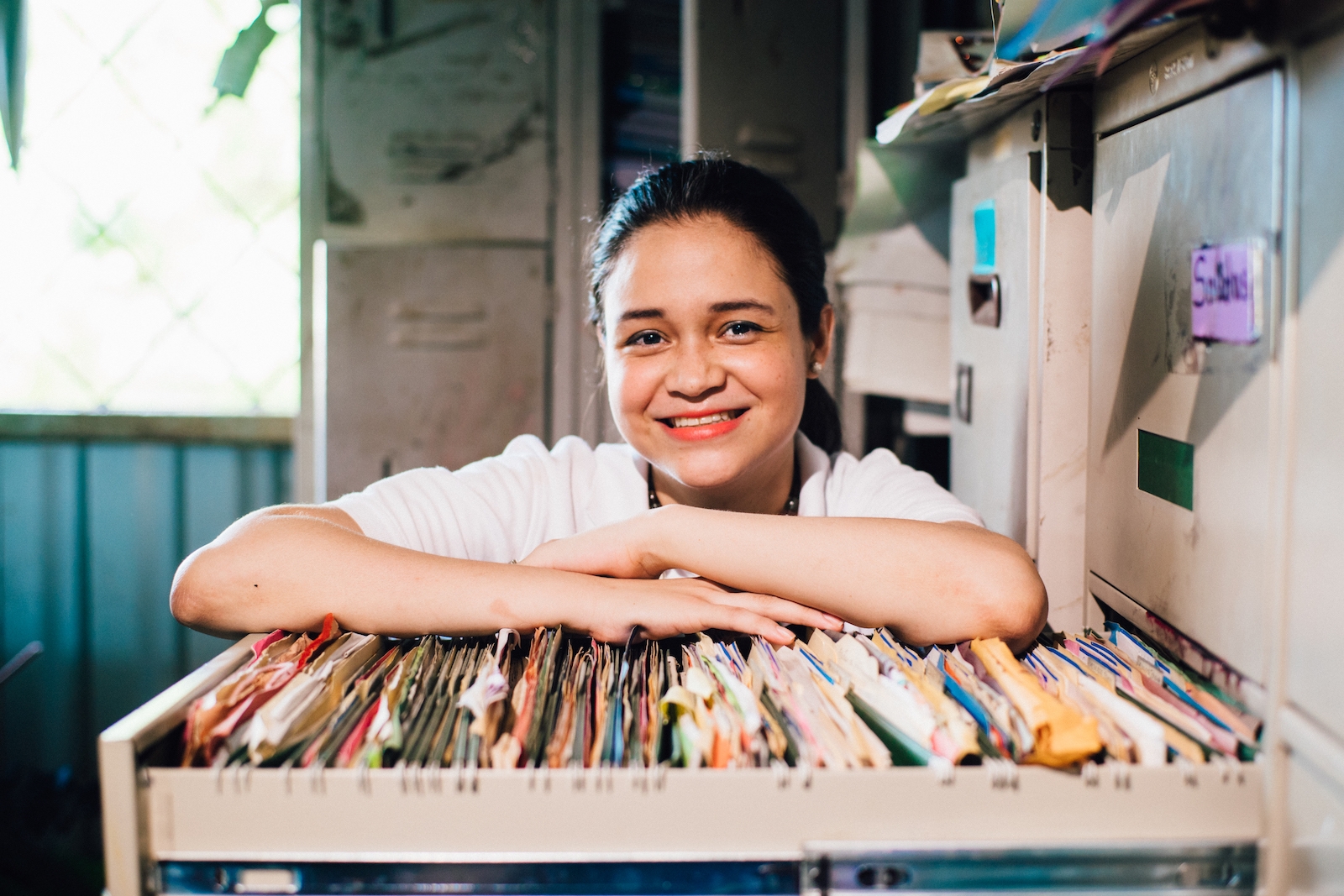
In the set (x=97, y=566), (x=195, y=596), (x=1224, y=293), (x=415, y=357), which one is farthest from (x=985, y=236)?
(x=97, y=566)

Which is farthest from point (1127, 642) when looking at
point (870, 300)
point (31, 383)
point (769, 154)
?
point (31, 383)

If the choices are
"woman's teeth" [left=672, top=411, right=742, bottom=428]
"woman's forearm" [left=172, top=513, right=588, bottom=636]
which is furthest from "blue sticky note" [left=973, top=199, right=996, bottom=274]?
"woman's forearm" [left=172, top=513, right=588, bottom=636]

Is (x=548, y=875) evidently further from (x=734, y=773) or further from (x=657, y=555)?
(x=657, y=555)

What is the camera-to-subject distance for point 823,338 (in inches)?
55.3

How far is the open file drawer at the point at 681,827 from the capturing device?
A: 24.2 inches

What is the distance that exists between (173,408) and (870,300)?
1.89 meters

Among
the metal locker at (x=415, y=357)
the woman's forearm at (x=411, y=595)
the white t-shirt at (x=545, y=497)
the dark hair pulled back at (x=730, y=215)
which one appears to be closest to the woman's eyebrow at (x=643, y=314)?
the dark hair pulled back at (x=730, y=215)

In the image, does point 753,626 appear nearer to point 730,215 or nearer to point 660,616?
point 660,616

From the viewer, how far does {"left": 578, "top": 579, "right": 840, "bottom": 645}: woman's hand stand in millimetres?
875

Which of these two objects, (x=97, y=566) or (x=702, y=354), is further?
(x=97, y=566)

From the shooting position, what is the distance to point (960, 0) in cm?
209

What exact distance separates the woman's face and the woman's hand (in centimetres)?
32

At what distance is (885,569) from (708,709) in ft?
0.94

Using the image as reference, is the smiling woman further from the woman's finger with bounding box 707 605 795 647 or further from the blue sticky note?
the blue sticky note
